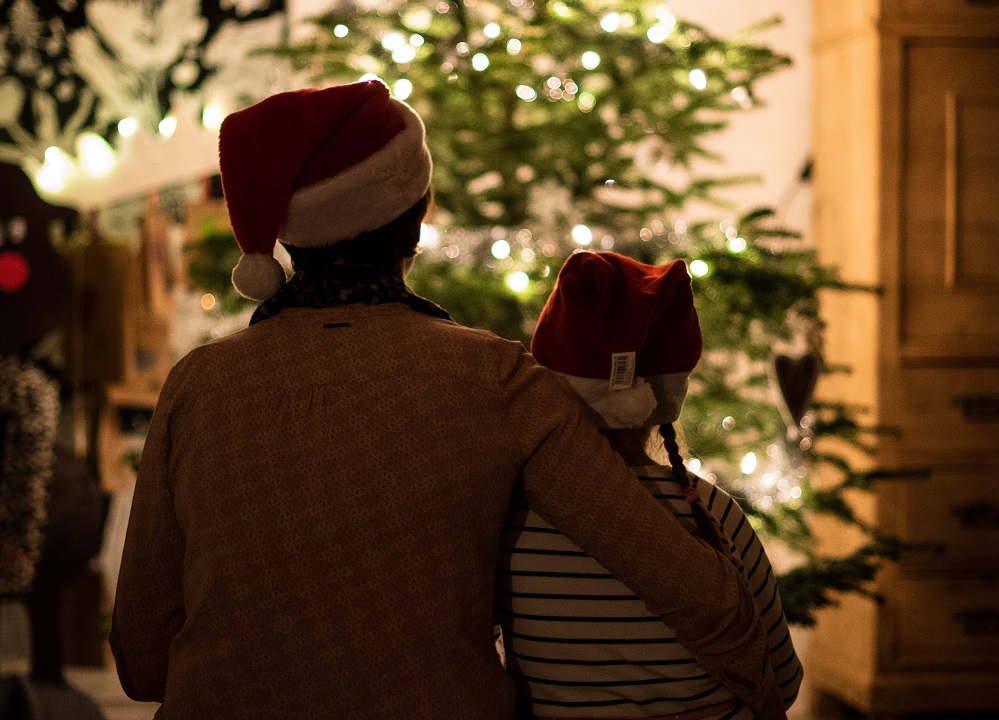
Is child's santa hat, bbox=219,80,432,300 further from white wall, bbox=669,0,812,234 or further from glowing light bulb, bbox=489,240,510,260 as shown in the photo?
white wall, bbox=669,0,812,234

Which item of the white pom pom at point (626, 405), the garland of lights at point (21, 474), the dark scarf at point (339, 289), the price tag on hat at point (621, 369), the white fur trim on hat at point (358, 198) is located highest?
the white fur trim on hat at point (358, 198)

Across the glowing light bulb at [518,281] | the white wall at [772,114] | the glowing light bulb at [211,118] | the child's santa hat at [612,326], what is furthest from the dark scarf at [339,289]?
the white wall at [772,114]

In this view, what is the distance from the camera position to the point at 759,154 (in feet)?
10.8

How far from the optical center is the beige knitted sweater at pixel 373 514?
3.01 feet

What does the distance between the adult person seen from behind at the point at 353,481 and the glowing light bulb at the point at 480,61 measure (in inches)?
42.7

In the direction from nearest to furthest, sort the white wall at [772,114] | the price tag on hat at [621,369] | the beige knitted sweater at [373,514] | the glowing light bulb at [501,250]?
the beige knitted sweater at [373,514] → the price tag on hat at [621,369] → the glowing light bulb at [501,250] → the white wall at [772,114]

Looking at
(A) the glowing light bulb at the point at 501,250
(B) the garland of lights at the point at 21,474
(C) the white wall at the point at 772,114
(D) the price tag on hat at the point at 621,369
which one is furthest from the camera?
(C) the white wall at the point at 772,114

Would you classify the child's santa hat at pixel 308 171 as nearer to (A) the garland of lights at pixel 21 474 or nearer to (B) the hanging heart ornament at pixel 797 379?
(B) the hanging heart ornament at pixel 797 379

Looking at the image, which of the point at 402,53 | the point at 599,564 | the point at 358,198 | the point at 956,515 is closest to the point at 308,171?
the point at 358,198

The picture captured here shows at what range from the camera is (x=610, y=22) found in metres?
2.16

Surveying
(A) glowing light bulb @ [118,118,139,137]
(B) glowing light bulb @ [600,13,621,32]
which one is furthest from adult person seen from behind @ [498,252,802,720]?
(A) glowing light bulb @ [118,118,139,137]

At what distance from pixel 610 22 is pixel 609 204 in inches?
15.6

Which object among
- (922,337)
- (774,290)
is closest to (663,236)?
(774,290)

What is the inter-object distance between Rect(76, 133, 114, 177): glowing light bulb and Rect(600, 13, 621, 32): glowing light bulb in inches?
50.6
